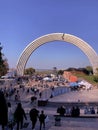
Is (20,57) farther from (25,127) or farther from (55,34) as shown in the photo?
(25,127)

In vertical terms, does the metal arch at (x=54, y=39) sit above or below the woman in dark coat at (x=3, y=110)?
above

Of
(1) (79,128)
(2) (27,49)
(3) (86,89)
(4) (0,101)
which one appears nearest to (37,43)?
(2) (27,49)

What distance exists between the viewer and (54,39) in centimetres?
12175

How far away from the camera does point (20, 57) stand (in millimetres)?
123250

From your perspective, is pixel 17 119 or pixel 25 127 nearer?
pixel 17 119

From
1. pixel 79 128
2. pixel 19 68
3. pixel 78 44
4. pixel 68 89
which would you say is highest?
pixel 78 44

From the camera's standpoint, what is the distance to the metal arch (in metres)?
119

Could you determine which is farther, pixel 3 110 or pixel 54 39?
pixel 54 39

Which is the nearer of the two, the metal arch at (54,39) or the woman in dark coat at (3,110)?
the woman in dark coat at (3,110)

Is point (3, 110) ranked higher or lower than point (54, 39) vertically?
lower

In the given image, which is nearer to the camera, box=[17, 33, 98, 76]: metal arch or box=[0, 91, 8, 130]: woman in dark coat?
box=[0, 91, 8, 130]: woman in dark coat

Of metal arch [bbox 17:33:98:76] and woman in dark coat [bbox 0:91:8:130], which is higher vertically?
metal arch [bbox 17:33:98:76]

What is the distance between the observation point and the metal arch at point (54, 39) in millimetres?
119062

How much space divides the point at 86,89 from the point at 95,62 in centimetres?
5504
